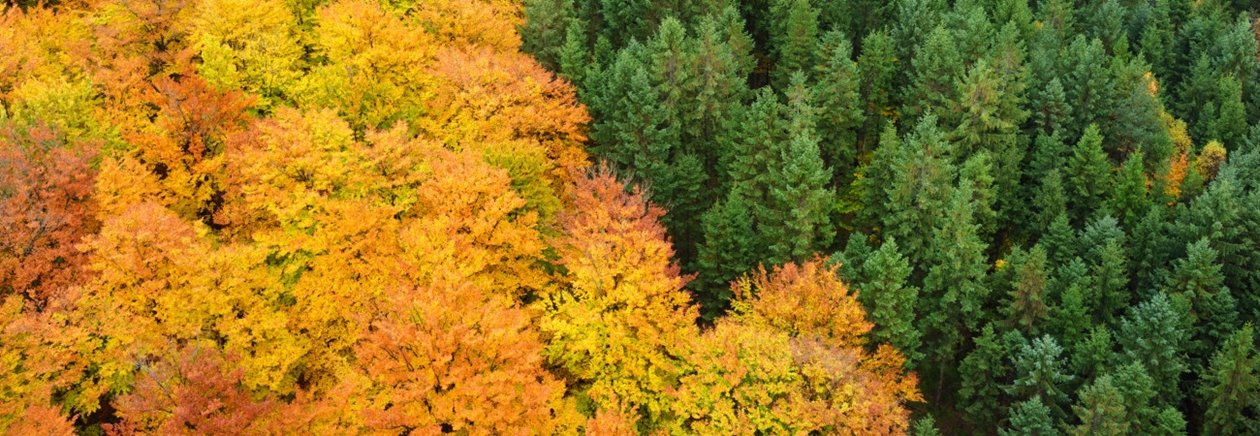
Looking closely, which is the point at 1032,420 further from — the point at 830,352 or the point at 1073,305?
the point at 830,352

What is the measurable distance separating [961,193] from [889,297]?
8.84m

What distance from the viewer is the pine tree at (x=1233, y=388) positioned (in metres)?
48.0

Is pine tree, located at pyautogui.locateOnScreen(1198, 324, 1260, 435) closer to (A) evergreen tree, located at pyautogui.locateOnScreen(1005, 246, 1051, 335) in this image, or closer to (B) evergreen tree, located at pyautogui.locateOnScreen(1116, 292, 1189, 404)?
(B) evergreen tree, located at pyautogui.locateOnScreen(1116, 292, 1189, 404)

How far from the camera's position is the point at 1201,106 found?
78625 millimetres

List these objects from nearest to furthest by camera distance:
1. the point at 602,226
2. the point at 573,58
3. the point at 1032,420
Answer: the point at 602,226
the point at 1032,420
the point at 573,58

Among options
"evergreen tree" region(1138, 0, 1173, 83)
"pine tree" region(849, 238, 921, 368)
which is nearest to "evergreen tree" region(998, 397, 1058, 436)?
"pine tree" region(849, 238, 921, 368)

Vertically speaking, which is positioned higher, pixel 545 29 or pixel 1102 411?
pixel 545 29

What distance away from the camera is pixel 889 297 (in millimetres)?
45656

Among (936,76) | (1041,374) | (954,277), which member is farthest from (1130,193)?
(1041,374)

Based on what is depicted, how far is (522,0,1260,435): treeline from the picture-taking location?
48875mm

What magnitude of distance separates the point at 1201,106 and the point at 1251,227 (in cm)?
2792

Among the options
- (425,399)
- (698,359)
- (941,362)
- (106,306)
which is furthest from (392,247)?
(941,362)

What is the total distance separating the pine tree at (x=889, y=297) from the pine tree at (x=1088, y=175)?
20702 millimetres

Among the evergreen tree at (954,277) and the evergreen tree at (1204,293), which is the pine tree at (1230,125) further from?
the evergreen tree at (954,277)
